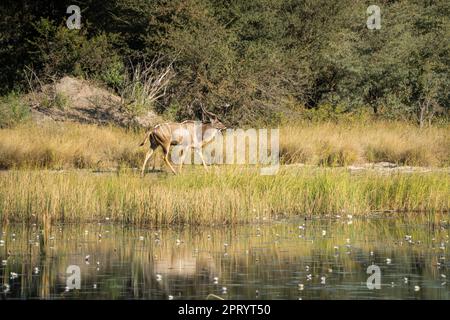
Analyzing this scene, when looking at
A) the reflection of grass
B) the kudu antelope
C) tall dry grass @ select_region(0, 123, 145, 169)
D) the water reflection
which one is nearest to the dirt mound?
tall dry grass @ select_region(0, 123, 145, 169)

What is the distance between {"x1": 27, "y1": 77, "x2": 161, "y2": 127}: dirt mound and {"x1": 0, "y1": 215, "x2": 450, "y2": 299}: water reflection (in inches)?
580

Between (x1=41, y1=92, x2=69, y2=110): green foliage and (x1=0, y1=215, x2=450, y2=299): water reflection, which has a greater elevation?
(x1=41, y1=92, x2=69, y2=110): green foliage

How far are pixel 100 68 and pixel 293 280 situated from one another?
23318mm

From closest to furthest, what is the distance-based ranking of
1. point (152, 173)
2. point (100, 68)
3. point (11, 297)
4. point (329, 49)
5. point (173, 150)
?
1. point (11, 297)
2. point (152, 173)
3. point (173, 150)
4. point (100, 68)
5. point (329, 49)

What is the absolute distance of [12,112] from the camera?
29.0m

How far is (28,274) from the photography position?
12.5 meters

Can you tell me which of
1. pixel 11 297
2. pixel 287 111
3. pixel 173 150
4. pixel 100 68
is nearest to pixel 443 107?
pixel 287 111

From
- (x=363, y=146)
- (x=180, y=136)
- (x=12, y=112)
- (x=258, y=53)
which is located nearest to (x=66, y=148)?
(x=180, y=136)

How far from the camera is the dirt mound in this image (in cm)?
3128

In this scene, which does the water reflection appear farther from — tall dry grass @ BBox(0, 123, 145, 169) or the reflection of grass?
tall dry grass @ BBox(0, 123, 145, 169)

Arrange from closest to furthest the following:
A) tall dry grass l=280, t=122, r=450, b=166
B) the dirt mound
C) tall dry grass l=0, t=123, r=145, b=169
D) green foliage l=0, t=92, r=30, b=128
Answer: tall dry grass l=0, t=123, r=145, b=169
tall dry grass l=280, t=122, r=450, b=166
green foliage l=0, t=92, r=30, b=128
the dirt mound

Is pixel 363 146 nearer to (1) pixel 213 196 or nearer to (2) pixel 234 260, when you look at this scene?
(1) pixel 213 196

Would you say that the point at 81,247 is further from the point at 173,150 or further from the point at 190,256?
the point at 173,150

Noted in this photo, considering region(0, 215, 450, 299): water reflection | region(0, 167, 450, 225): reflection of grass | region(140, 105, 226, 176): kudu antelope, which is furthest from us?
region(140, 105, 226, 176): kudu antelope
